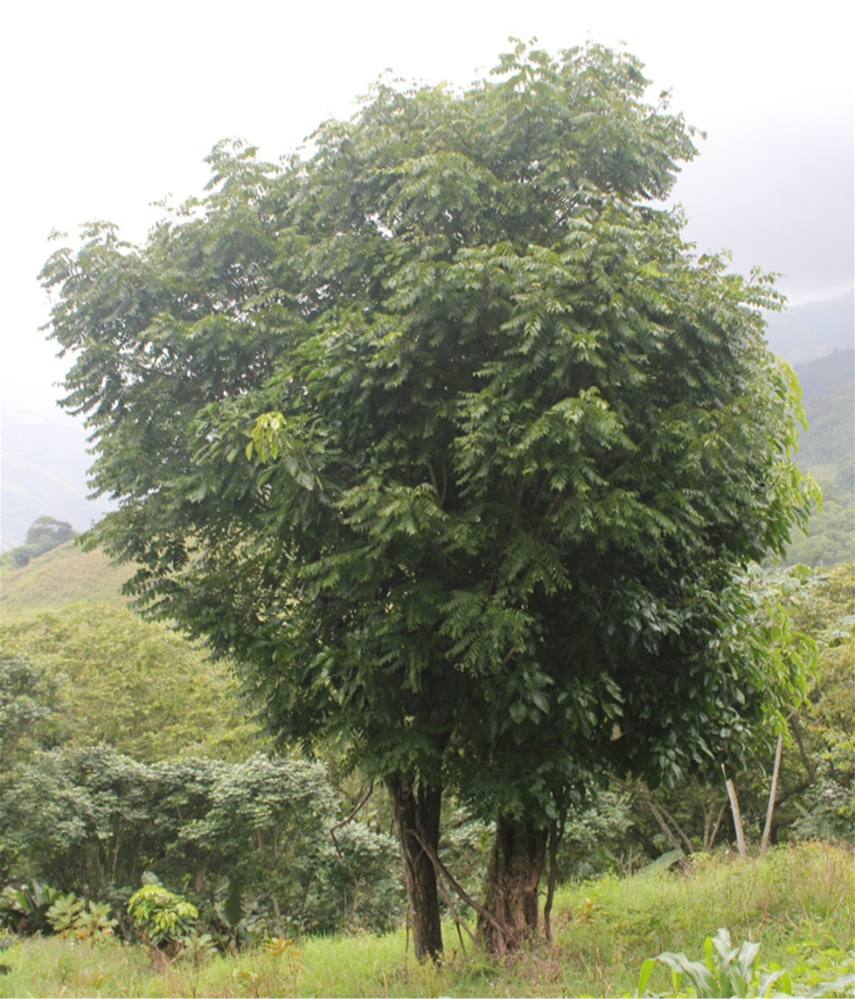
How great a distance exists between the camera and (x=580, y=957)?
6.69 metres

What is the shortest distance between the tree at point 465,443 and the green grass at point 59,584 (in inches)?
2264

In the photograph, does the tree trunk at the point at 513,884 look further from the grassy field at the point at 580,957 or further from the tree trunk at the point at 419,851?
the tree trunk at the point at 419,851

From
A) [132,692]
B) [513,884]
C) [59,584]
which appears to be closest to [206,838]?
[132,692]

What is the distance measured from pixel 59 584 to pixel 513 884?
6951 centimetres

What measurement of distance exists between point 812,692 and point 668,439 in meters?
16.4

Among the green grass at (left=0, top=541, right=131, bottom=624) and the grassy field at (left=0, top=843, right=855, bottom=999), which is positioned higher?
the green grass at (left=0, top=541, right=131, bottom=624)

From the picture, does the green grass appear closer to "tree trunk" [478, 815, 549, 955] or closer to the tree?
the tree

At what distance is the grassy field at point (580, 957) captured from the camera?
560cm

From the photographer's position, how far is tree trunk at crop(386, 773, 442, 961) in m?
8.04

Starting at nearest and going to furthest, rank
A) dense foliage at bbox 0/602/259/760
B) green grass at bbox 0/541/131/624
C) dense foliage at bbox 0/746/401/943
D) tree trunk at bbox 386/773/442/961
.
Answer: tree trunk at bbox 386/773/442/961
dense foliage at bbox 0/746/401/943
dense foliage at bbox 0/602/259/760
green grass at bbox 0/541/131/624

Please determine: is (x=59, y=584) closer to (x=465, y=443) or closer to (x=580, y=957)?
(x=580, y=957)

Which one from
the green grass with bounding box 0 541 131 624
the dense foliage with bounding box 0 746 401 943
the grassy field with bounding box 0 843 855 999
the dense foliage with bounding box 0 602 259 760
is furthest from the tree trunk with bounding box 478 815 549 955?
the green grass with bounding box 0 541 131 624

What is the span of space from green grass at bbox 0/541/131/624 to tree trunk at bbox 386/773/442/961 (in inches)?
2261

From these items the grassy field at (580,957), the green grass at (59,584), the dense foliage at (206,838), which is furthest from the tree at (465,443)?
the green grass at (59,584)
